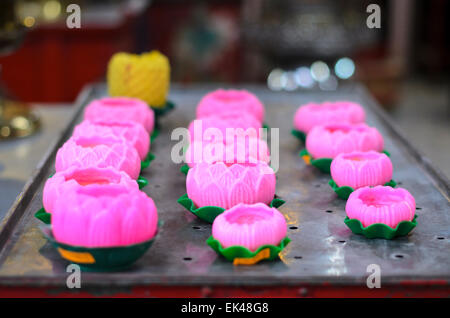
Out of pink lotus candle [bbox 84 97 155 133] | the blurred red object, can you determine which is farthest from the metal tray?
the blurred red object

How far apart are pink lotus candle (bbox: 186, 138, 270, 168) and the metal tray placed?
65mm

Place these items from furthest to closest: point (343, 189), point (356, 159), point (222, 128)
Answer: point (222, 128) < point (356, 159) < point (343, 189)

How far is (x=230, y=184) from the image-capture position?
1.18 metres

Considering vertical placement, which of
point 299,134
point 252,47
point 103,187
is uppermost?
point 103,187

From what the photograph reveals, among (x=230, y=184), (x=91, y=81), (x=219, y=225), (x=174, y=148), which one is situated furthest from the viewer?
(x=91, y=81)

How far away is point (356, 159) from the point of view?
4.55 feet

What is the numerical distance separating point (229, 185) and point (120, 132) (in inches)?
13.8

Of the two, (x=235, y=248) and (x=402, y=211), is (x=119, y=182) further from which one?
(x=402, y=211)

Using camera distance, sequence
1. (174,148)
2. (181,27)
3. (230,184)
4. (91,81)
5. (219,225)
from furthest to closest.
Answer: (181,27), (91,81), (174,148), (230,184), (219,225)

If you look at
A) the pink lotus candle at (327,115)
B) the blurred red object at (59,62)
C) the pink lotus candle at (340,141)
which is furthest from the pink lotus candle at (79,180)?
the blurred red object at (59,62)

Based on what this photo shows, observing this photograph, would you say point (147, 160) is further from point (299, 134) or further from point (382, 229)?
point (382, 229)

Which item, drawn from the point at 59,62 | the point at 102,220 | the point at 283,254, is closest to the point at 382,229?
the point at 283,254
